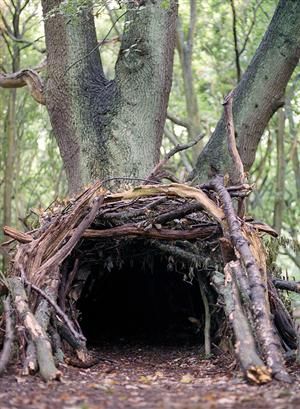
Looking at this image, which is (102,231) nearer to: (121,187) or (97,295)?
(121,187)

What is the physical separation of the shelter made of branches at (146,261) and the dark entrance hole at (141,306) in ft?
2.32

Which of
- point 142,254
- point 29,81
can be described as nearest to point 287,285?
point 142,254

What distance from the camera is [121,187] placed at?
20.1 feet

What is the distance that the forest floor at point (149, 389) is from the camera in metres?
2.94

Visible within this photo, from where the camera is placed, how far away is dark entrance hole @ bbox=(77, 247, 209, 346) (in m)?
6.45

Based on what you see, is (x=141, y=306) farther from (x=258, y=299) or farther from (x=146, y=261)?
(x=258, y=299)

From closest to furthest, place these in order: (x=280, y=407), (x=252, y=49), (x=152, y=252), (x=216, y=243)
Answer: (x=280, y=407), (x=216, y=243), (x=152, y=252), (x=252, y=49)

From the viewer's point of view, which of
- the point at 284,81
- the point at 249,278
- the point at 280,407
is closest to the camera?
the point at 280,407

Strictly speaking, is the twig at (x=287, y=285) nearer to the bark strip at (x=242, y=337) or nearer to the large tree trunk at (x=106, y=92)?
the bark strip at (x=242, y=337)

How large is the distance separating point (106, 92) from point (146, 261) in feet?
6.60

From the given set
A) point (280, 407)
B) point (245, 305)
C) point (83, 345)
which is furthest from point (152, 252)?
point (280, 407)

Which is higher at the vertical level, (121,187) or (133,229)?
(121,187)

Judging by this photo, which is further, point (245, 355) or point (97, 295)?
point (97, 295)

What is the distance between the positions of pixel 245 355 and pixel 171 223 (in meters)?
1.81
